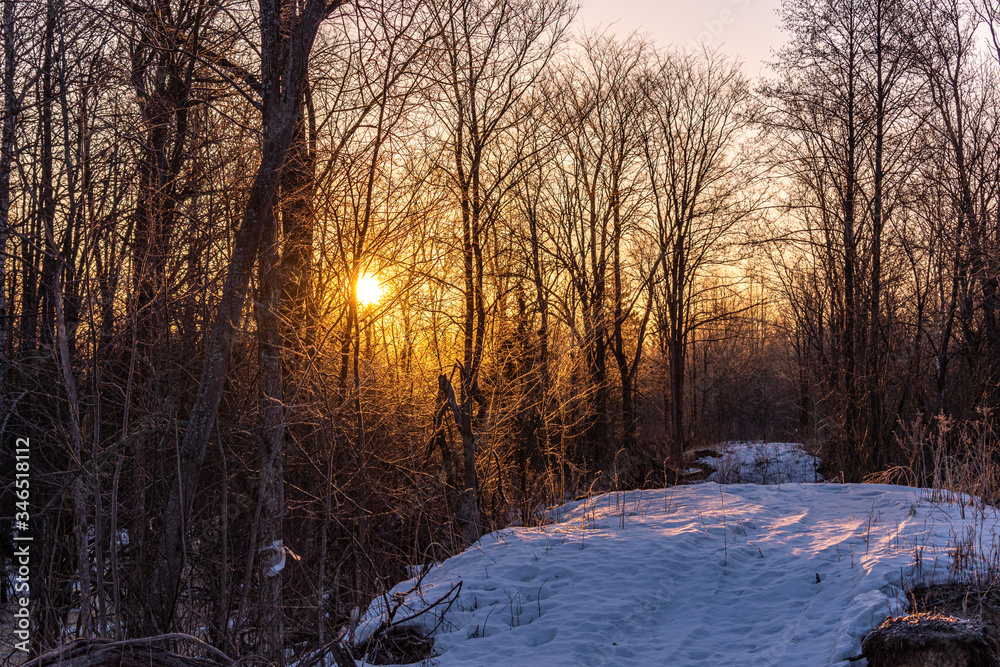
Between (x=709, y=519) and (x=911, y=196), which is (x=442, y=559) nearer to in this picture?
(x=709, y=519)

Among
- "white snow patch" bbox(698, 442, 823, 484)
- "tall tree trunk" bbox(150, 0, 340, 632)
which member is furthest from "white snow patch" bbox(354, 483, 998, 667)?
"white snow patch" bbox(698, 442, 823, 484)

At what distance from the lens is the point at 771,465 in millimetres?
17812

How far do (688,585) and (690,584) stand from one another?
3 cm

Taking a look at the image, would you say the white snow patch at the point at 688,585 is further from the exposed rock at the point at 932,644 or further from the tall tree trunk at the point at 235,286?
the tall tree trunk at the point at 235,286

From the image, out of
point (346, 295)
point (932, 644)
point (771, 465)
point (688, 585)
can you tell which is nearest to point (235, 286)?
point (346, 295)

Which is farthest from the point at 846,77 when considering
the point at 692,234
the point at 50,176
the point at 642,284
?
the point at 50,176

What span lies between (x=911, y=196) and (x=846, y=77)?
3.53 metres

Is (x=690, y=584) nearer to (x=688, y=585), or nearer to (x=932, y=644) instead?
(x=688, y=585)

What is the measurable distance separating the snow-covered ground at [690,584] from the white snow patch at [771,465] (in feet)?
27.7

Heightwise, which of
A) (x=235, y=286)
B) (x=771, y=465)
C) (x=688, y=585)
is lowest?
(x=771, y=465)

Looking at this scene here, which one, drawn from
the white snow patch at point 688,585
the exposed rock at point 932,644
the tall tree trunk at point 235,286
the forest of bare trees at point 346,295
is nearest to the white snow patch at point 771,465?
the forest of bare trees at point 346,295

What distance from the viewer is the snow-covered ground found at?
184 inches

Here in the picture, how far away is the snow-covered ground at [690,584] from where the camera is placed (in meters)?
4.67

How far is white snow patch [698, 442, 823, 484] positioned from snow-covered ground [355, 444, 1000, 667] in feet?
27.7
